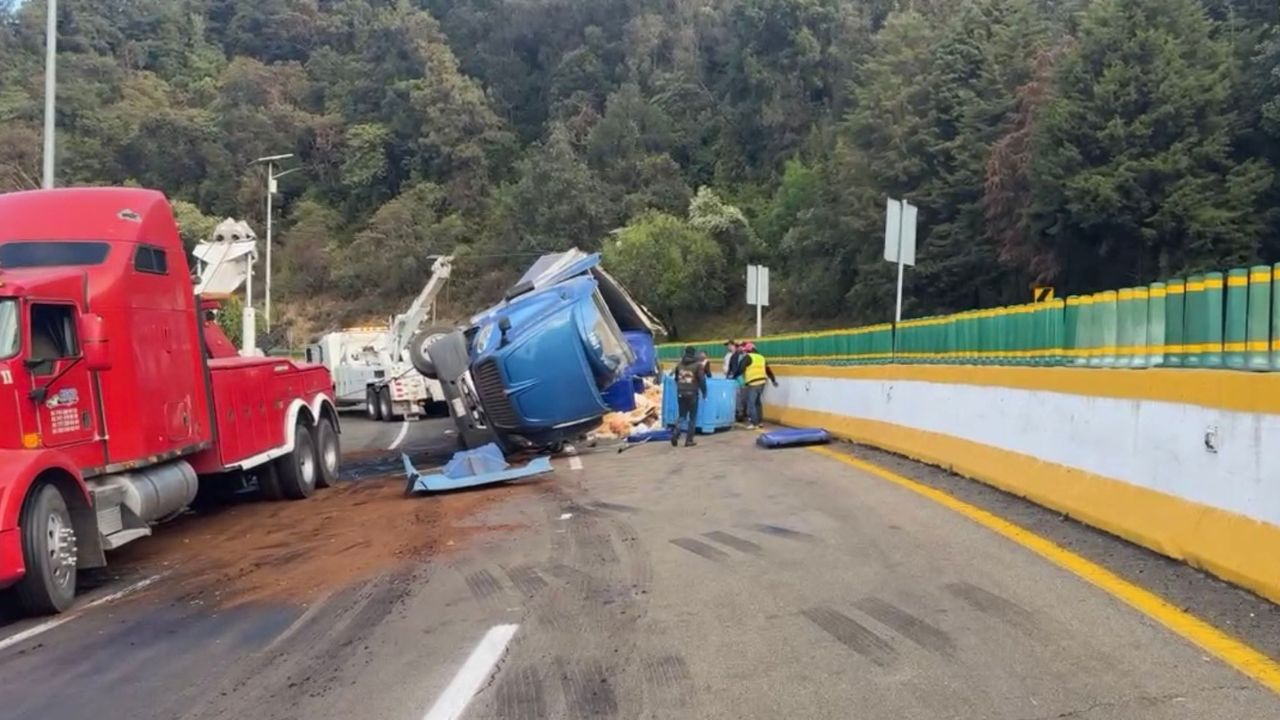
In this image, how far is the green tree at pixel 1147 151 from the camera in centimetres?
3403

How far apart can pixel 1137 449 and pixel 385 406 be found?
23422 mm


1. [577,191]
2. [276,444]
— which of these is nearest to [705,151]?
[577,191]

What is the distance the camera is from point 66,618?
25.2 ft

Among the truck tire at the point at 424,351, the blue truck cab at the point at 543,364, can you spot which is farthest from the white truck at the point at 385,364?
the blue truck cab at the point at 543,364

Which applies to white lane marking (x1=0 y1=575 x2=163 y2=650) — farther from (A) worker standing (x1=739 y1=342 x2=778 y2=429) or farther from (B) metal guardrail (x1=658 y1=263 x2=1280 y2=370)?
(A) worker standing (x1=739 y1=342 x2=778 y2=429)

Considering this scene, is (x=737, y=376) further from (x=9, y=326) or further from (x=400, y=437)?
(x=9, y=326)

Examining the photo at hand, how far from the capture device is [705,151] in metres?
74.6

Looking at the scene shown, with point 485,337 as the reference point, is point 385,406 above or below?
below

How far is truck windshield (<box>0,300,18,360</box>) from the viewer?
830cm

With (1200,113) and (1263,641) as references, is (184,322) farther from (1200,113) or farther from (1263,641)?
(1200,113)

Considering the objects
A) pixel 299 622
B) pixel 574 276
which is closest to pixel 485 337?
pixel 574 276

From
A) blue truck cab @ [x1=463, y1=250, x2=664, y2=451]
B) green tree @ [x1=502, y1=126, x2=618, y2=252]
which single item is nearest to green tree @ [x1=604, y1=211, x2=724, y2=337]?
green tree @ [x1=502, y1=126, x2=618, y2=252]

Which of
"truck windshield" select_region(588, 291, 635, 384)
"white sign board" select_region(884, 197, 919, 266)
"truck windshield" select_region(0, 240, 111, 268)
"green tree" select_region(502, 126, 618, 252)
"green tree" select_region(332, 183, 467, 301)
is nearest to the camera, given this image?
"truck windshield" select_region(0, 240, 111, 268)

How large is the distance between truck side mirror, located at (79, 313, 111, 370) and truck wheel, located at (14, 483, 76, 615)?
1227 millimetres
